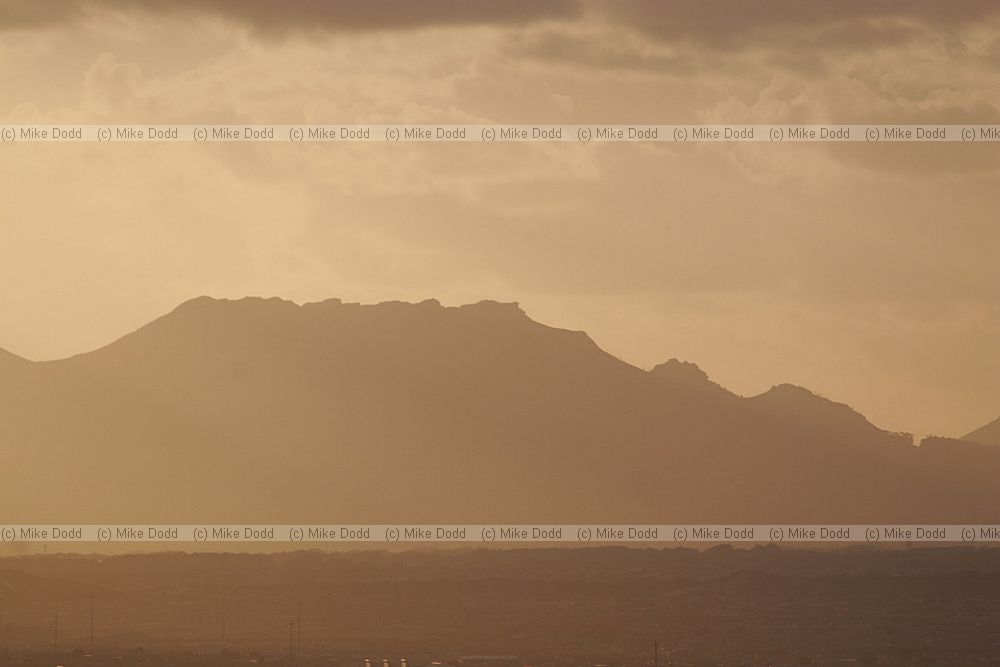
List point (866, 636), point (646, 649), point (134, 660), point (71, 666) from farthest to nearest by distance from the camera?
point (866, 636) → point (646, 649) → point (134, 660) → point (71, 666)

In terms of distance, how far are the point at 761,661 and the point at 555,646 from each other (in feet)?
104

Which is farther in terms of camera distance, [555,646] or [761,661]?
[555,646]

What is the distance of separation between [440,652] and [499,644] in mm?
14360

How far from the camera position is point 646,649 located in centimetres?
18188

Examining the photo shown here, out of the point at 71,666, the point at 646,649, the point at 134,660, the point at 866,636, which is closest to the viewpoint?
the point at 71,666

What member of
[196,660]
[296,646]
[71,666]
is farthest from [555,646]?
[71,666]

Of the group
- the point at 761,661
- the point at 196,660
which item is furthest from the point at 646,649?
the point at 196,660

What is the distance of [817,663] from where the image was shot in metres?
164

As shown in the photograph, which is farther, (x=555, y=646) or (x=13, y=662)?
(x=555, y=646)

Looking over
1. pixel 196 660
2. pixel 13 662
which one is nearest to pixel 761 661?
pixel 196 660

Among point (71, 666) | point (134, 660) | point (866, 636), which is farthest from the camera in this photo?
point (866, 636)

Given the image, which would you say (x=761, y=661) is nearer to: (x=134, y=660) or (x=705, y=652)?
(x=705, y=652)

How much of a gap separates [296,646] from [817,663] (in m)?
60.5

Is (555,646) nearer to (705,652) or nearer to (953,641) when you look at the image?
(705,652)
